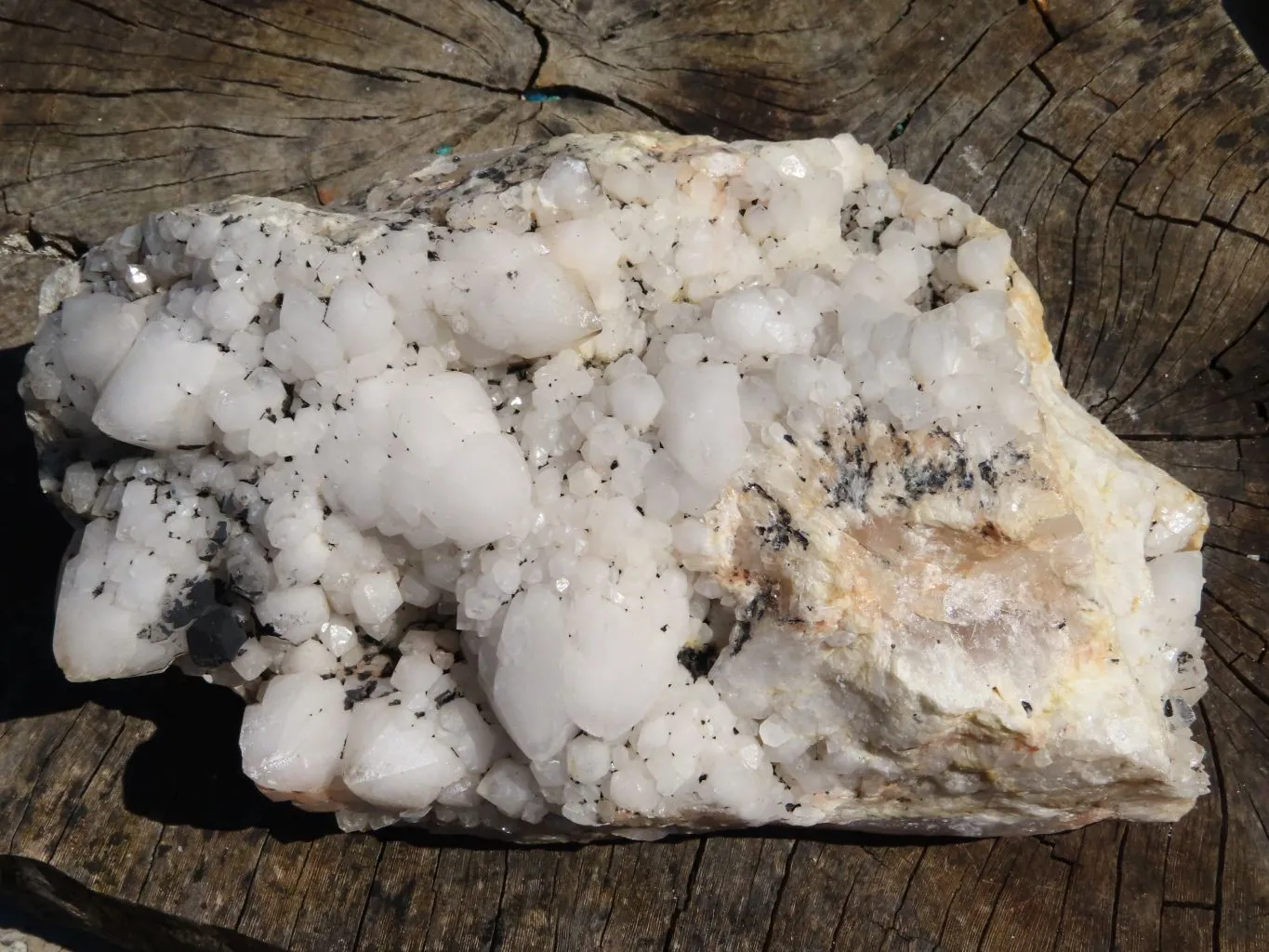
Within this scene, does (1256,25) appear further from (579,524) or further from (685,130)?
(579,524)

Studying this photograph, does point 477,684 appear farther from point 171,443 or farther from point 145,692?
point 145,692

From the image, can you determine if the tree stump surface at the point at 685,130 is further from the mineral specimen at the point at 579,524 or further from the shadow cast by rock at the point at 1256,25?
the shadow cast by rock at the point at 1256,25

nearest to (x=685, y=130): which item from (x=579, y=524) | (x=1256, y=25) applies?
(x=579, y=524)

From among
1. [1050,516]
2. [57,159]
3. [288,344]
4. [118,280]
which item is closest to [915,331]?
[1050,516]

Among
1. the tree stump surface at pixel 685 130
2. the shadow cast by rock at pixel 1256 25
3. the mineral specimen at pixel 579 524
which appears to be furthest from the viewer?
the shadow cast by rock at pixel 1256 25

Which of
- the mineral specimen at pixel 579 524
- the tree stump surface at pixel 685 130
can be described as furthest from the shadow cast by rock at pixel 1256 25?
the mineral specimen at pixel 579 524

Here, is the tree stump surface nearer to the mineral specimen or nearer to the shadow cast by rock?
the mineral specimen
